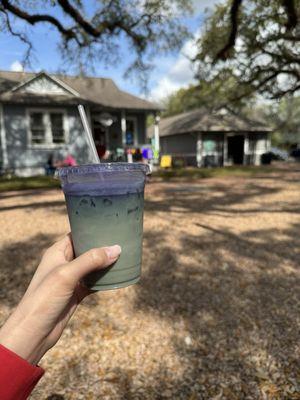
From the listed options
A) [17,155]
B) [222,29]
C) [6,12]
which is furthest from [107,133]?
[6,12]

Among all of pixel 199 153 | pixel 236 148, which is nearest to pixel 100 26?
pixel 199 153

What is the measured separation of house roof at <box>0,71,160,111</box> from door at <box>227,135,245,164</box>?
11.0m

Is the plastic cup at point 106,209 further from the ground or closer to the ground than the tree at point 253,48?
closer to the ground

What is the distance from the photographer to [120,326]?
3637 millimetres

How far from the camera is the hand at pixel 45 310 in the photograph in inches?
49.8

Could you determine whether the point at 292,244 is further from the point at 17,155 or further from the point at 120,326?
the point at 17,155

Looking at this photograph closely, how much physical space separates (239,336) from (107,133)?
1950cm

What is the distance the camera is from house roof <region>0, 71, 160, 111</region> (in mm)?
17797

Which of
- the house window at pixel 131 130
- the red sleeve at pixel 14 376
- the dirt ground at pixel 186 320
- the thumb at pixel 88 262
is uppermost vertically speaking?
the house window at pixel 131 130

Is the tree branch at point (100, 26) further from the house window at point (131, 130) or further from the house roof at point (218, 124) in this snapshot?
the house roof at point (218, 124)

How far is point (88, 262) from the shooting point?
1419 millimetres

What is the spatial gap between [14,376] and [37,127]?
18795mm

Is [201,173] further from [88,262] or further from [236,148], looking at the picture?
[88,262]

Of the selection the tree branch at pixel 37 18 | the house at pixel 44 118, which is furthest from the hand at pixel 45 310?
the house at pixel 44 118
